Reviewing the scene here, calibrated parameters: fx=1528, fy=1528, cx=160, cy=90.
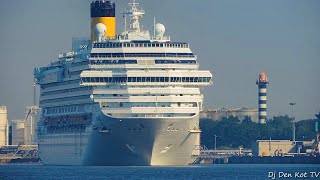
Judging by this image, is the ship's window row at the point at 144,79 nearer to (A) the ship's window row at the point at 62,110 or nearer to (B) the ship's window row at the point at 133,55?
(B) the ship's window row at the point at 133,55

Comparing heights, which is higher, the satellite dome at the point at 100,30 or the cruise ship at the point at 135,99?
the satellite dome at the point at 100,30

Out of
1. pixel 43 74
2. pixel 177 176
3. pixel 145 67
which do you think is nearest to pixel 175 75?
pixel 145 67

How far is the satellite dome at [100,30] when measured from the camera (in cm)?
15962

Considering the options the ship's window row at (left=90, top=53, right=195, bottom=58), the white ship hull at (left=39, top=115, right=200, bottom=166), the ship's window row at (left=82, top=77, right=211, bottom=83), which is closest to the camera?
the white ship hull at (left=39, top=115, right=200, bottom=166)

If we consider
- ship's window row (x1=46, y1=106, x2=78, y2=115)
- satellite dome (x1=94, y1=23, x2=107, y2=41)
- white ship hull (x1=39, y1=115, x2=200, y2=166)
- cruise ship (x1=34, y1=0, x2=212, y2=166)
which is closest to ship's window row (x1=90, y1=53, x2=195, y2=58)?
cruise ship (x1=34, y1=0, x2=212, y2=166)

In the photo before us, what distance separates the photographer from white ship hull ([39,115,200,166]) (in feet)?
477

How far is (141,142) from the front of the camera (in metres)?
146

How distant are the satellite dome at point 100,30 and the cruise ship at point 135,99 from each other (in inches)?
9.9

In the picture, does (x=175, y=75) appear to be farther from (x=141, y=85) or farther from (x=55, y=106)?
(x=55, y=106)

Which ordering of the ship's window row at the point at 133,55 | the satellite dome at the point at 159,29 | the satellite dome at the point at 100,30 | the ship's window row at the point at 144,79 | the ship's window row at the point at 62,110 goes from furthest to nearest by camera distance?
the ship's window row at the point at 62,110 < the satellite dome at the point at 100,30 < the satellite dome at the point at 159,29 < the ship's window row at the point at 133,55 < the ship's window row at the point at 144,79

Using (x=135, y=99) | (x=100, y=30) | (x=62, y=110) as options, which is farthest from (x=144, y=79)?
(x=62, y=110)

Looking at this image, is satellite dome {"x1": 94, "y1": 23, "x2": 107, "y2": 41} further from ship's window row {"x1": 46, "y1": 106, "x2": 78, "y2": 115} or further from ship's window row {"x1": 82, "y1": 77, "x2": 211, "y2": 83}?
ship's window row {"x1": 82, "y1": 77, "x2": 211, "y2": 83}

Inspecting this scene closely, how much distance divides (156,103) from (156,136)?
322cm

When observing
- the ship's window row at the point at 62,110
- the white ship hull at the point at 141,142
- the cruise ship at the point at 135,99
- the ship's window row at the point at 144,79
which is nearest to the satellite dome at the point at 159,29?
the cruise ship at the point at 135,99
